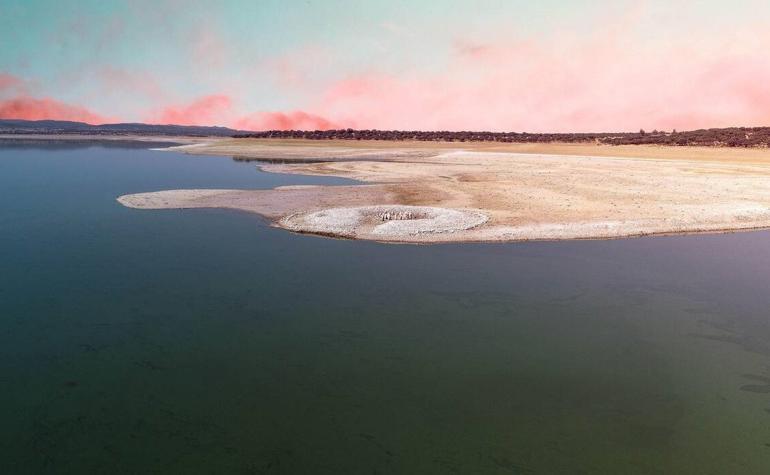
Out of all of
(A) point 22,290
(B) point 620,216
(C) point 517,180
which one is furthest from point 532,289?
(C) point 517,180

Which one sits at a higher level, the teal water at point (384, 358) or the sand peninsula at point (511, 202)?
the sand peninsula at point (511, 202)

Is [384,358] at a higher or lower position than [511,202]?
lower

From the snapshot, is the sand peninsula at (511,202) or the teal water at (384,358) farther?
the sand peninsula at (511,202)

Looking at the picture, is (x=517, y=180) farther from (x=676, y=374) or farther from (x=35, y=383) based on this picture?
(x=35, y=383)

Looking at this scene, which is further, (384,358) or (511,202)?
(511,202)
